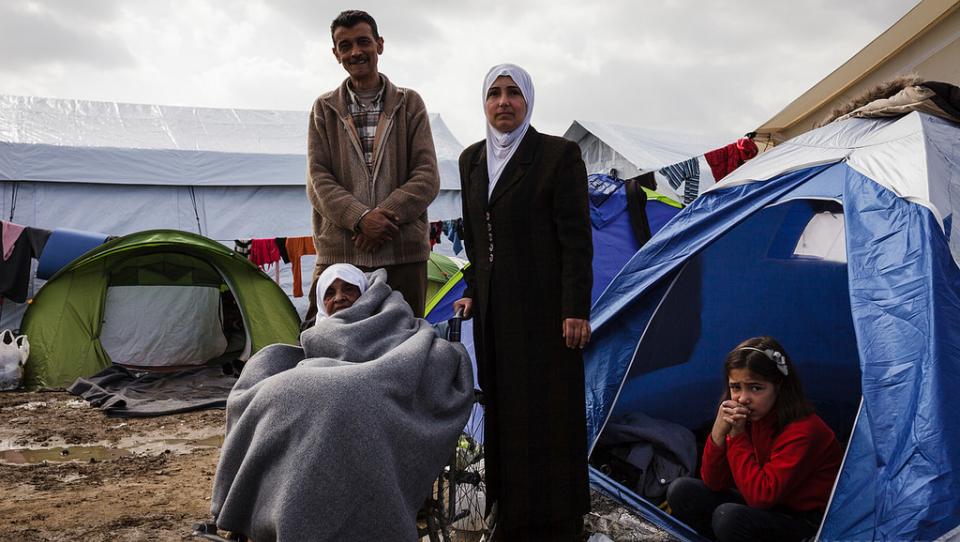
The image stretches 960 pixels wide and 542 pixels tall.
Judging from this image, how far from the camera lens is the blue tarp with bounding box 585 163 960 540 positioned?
211cm

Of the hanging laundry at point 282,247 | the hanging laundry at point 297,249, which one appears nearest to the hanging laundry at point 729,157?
the hanging laundry at point 297,249

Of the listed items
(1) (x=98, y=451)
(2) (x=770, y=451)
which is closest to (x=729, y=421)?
(2) (x=770, y=451)

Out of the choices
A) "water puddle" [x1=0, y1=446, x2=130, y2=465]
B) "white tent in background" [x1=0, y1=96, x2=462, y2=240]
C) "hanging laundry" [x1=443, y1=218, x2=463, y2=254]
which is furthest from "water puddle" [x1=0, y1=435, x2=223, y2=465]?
"white tent in background" [x1=0, y1=96, x2=462, y2=240]

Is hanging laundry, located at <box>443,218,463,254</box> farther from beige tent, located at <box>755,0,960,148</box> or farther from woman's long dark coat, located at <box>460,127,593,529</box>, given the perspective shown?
woman's long dark coat, located at <box>460,127,593,529</box>

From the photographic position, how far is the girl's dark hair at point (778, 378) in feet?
8.20

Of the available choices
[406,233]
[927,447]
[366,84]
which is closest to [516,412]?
[406,233]

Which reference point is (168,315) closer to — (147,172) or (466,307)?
(147,172)

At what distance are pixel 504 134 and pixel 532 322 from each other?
655 millimetres

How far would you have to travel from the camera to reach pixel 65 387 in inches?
259

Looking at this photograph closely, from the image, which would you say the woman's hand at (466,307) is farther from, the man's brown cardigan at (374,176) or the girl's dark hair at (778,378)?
the girl's dark hair at (778,378)

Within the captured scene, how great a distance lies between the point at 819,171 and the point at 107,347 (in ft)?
21.4

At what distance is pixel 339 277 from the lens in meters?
2.62

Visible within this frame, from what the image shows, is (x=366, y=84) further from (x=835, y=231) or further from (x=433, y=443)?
(x=835, y=231)

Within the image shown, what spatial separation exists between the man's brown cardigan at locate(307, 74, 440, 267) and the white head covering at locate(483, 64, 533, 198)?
37cm
